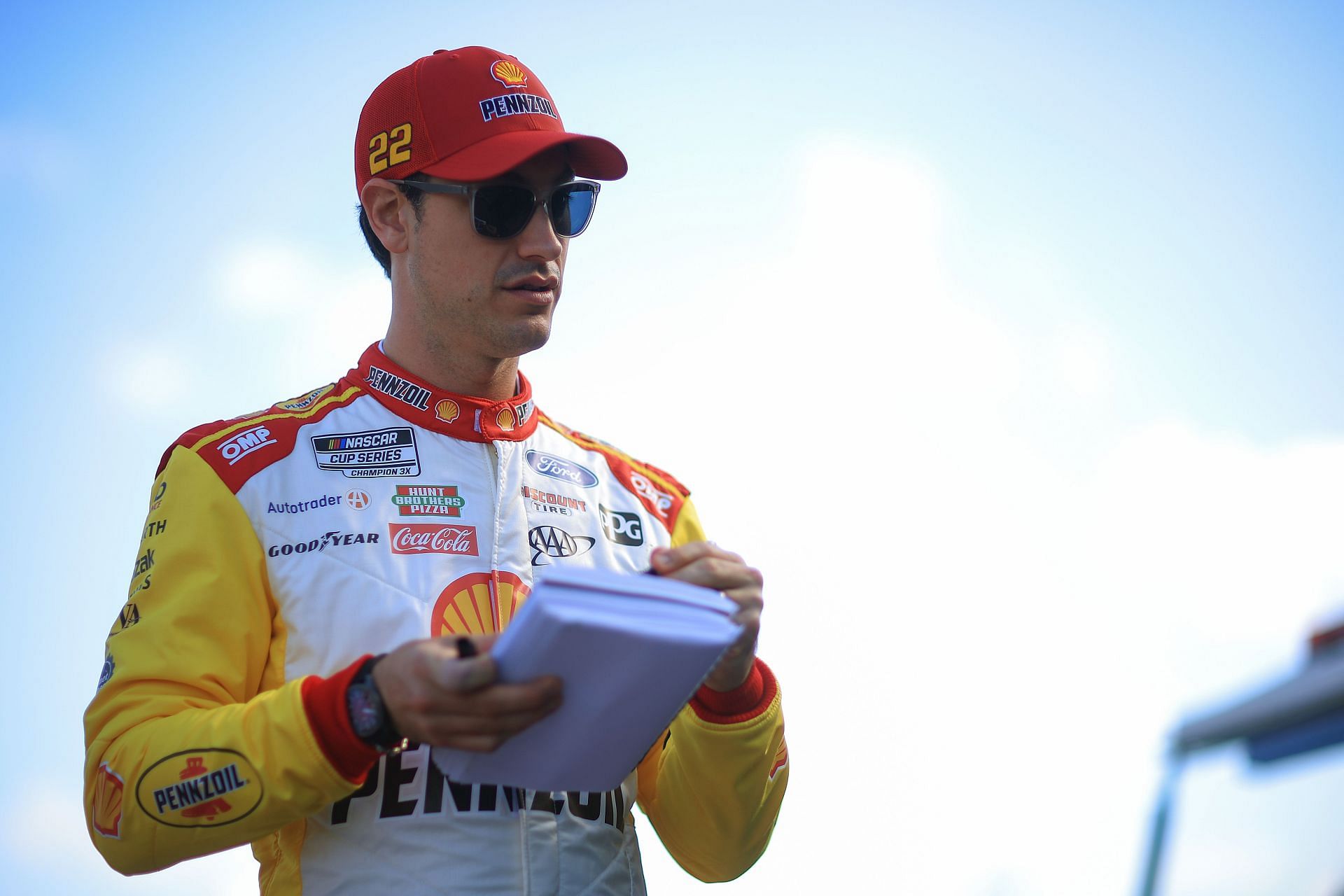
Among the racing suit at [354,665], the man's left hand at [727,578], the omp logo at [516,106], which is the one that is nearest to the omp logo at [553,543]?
the racing suit at [354,665]

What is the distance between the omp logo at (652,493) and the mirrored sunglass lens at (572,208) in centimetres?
72

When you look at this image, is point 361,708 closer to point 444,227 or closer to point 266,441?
point 266,441

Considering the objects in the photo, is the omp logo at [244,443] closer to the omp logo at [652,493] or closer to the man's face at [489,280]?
the man's face at [489,280]

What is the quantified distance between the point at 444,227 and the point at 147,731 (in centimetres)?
153

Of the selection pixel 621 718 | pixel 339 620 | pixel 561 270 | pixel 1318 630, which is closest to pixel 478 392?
pixel 561 270

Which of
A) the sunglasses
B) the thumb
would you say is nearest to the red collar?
the sunglasses

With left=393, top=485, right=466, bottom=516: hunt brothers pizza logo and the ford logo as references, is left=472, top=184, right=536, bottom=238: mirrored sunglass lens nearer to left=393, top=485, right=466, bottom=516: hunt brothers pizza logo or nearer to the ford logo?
the ford logo

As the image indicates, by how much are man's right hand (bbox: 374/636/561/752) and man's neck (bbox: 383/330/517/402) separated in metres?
1.26

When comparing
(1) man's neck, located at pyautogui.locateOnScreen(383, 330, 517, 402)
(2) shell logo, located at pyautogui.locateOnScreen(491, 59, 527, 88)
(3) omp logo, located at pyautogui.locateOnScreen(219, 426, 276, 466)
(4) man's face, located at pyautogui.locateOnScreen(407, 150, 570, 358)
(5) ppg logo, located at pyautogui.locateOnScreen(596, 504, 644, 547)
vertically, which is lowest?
(3) omp logo, located at pyautogui.locateOnScreen(219, 426, 276, 466)

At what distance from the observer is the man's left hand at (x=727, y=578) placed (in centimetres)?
254

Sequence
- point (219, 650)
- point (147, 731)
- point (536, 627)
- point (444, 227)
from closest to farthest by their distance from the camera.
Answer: point (536, 627)
point (147, 731)
point (219, 650)
point (444, 227)

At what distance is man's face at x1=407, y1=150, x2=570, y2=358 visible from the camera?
3385 millimetres

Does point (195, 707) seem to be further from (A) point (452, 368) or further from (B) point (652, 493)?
(B) point (652, 493)

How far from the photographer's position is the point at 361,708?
242cm
